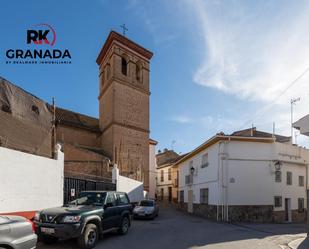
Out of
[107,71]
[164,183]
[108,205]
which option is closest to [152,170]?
[164,183]

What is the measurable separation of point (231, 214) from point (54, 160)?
509 inches

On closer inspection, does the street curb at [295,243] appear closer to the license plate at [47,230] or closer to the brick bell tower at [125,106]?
the license plate at [47,230]

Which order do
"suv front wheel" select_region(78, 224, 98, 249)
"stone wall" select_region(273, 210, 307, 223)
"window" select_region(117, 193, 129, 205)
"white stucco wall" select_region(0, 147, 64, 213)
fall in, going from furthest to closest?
"stone wall" select_region(273, 210, 307, 223) → "window" select_region(117, 193, 129, 205) → "white stucco wall" select_region(0, 147, 64, 213) → "suv front wheel" select_region(78, 224, 98, 249)

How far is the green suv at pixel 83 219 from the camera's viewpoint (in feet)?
29.3

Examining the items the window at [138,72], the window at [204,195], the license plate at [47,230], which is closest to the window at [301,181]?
the window at [204,195]

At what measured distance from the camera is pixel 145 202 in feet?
72.2

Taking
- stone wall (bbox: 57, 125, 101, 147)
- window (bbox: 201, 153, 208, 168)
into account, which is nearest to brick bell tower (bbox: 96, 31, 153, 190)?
stone wall (bbox: 57, 125, 101, 147)

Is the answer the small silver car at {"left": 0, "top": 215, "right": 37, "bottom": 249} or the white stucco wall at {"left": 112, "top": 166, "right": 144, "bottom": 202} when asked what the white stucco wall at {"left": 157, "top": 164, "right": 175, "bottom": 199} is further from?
the small silver car at {"left": 0, "top": 215, "right": 37, "bottom": 249}

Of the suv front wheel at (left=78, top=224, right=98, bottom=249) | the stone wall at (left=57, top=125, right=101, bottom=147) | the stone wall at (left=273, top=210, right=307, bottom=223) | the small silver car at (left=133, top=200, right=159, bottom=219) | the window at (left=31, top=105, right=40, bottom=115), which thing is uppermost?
the stone wall at (left=57, top=125, right=101, bottom=147)

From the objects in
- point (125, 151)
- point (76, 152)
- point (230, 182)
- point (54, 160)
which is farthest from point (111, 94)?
point (54, 160)

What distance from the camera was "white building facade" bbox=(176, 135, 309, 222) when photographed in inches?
834

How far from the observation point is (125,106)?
34.9 m

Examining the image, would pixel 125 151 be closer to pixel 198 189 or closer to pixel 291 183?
pixel 198 189

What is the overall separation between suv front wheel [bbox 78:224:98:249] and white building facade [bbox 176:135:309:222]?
13.1 m
